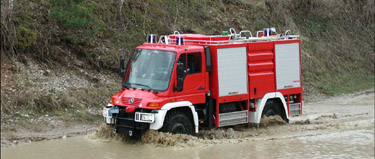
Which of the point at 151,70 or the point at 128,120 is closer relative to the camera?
the point at 128,120

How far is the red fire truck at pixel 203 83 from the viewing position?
43.8 ft

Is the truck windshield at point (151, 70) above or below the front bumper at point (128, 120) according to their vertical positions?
above

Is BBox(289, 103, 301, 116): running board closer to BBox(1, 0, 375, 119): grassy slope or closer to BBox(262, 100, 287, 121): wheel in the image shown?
BBox(262, 100, 287, 121): wheel

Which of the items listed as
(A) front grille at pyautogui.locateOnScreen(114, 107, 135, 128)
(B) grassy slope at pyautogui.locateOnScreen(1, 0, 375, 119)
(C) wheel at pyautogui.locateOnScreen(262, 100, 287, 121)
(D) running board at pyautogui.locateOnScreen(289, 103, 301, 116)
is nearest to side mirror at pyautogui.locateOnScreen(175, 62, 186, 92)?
(A) front grille at pyautogui.locateOnScreen(114, 107, 135, 128)

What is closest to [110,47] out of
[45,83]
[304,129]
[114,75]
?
[114,75]

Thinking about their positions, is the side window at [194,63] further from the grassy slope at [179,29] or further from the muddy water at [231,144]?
the grassy slope at [179,29]

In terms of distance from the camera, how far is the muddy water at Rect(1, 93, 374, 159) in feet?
42.5

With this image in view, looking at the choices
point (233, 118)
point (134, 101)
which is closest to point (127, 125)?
point (134, 101)

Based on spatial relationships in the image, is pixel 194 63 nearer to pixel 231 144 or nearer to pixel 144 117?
pixel 144 117

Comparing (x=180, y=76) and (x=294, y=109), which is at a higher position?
(x=180, y=76)

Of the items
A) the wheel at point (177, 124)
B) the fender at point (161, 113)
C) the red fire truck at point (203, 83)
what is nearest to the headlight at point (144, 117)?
the red fire truck at point (203, 83)

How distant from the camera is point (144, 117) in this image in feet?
42.8

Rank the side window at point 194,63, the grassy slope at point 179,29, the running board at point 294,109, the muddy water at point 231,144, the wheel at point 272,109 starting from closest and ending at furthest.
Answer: the muddy water at point 231,144
the side window at point 194,63
the wheel at point 272,109
the running board at point 294,109
the grassy slope at point 179,29

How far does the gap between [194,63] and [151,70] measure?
1.01 meters
